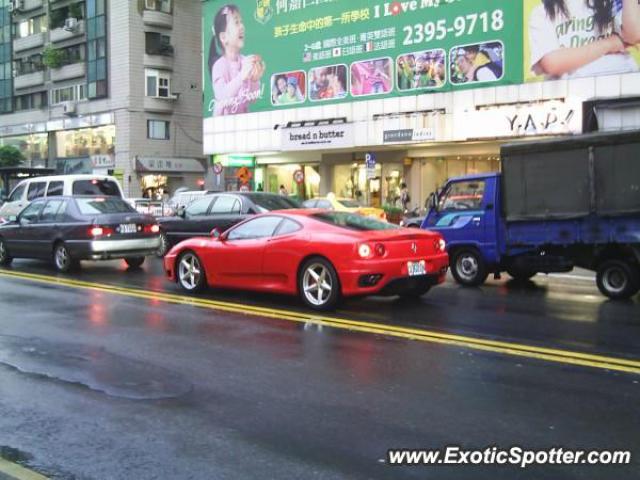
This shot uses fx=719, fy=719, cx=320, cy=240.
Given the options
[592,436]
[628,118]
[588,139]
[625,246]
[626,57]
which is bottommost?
[592,436]

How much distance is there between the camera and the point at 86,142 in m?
52.2

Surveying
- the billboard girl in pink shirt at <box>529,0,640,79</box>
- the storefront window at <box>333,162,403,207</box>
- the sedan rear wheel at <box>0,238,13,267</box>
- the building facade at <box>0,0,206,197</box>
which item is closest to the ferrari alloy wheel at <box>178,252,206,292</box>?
the sedan rear wheel at <box>0,238,13,267</box>

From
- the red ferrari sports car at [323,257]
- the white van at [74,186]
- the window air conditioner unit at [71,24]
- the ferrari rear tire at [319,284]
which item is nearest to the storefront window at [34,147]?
the window air conditioner unit at [71,24]

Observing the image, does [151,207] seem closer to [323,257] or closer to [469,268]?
[469,268]

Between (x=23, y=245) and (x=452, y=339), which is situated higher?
(x=23, y=245)

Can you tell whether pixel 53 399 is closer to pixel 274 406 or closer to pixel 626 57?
pixel 274 406

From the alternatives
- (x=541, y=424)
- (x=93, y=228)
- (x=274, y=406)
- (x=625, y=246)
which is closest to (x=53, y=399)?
(x=274, y=406)

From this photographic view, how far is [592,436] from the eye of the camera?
448 cm

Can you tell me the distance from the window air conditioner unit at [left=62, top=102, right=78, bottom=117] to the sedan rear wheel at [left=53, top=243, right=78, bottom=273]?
133ft

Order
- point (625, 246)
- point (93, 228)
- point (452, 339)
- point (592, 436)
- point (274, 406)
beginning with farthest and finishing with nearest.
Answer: point (93, 228), point (625, 246), point (452, 339), point (274, 406), point (592, 436)

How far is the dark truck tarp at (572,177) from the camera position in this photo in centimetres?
1005

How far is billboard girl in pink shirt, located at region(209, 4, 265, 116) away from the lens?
4031 centimetres

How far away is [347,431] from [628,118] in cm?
2530

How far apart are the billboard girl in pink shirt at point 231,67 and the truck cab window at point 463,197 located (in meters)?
28.8
